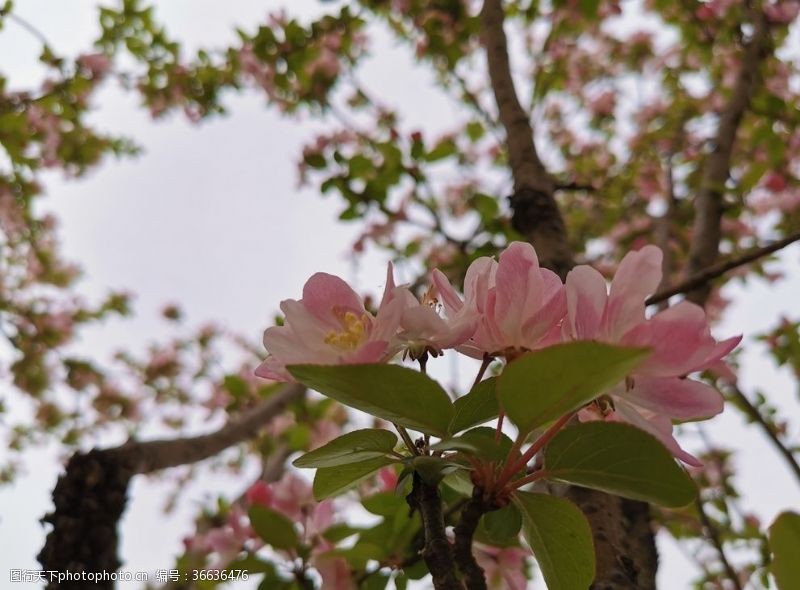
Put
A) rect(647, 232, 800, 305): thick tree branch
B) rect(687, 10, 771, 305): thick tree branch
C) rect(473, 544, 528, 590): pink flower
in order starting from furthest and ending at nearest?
rect(687, 10, 771, 305): thick tree branch → rect(473, 544, 528, 590): pink flower → rect(647, 232, 800, 305): thick tree branch

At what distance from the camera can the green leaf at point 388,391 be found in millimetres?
391

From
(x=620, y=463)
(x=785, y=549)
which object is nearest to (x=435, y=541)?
(x=620, y=463)

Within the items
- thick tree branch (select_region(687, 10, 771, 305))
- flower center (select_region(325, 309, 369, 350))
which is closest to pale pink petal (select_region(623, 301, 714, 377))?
flower center (select_region(325, 309, 369, 350))

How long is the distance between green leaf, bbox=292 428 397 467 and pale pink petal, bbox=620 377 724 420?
0.18 m

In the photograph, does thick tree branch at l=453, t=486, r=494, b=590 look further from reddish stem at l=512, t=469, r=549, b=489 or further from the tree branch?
the tree branch

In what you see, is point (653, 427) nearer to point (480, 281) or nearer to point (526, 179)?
point (480, 281)

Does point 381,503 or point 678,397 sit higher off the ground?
point 381,503

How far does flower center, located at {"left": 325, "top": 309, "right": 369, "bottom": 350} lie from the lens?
1.62 ft

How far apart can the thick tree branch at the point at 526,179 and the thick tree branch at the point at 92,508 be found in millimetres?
739

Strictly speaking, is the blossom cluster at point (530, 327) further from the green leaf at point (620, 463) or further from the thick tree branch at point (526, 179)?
the thick tree branch at point (526, 179)

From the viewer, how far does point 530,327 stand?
46 centimetres

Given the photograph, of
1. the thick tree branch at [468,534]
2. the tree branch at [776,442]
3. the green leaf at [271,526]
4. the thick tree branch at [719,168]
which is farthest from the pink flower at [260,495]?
the thick tree branch at [719,168]

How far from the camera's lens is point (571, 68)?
3.61 metres

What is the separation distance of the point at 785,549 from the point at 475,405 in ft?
0.76
